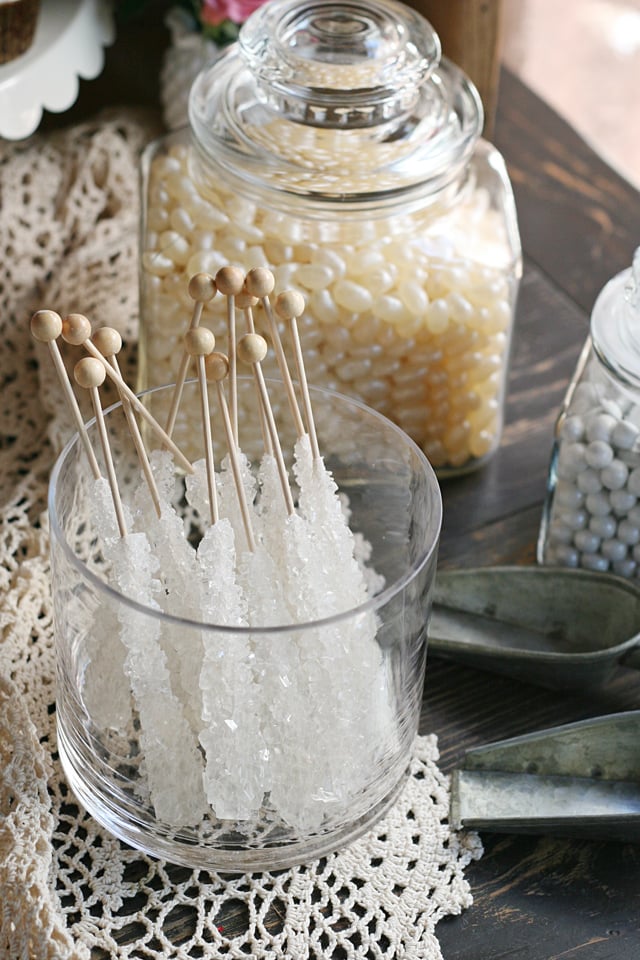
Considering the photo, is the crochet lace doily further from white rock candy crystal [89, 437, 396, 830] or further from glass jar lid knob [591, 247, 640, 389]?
glass jar lid knob [591, 247, 640, 389]

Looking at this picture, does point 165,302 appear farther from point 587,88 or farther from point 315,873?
point 587,88

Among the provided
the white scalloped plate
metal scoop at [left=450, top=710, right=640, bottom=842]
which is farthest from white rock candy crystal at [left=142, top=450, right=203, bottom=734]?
the white scalloped plate

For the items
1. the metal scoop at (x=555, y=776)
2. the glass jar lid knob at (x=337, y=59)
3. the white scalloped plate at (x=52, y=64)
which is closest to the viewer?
the metal scoop at (x=555, y=776)

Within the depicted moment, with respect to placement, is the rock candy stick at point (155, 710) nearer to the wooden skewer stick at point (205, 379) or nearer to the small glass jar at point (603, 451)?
the wooden skewer stick at point (205, 379)

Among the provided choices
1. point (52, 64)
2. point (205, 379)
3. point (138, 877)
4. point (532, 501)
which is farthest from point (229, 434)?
point (52, 64)

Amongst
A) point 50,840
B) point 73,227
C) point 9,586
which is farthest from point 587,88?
point 50,840

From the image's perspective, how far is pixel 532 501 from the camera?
73cm

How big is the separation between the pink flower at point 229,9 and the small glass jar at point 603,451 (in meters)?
0.41

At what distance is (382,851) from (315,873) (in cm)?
3

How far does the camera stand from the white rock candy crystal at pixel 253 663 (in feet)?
1.52

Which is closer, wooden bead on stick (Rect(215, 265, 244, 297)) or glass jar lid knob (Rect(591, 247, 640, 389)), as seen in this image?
wooden bead on stick (Rect(215, 265, 244, 297))

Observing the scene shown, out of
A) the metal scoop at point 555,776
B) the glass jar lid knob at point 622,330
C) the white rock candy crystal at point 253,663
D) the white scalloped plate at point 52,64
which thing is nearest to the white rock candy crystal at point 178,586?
the white rock candy crystal at point 253,663

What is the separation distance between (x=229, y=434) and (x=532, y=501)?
322mm

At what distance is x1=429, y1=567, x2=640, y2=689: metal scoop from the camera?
1.99 ft
